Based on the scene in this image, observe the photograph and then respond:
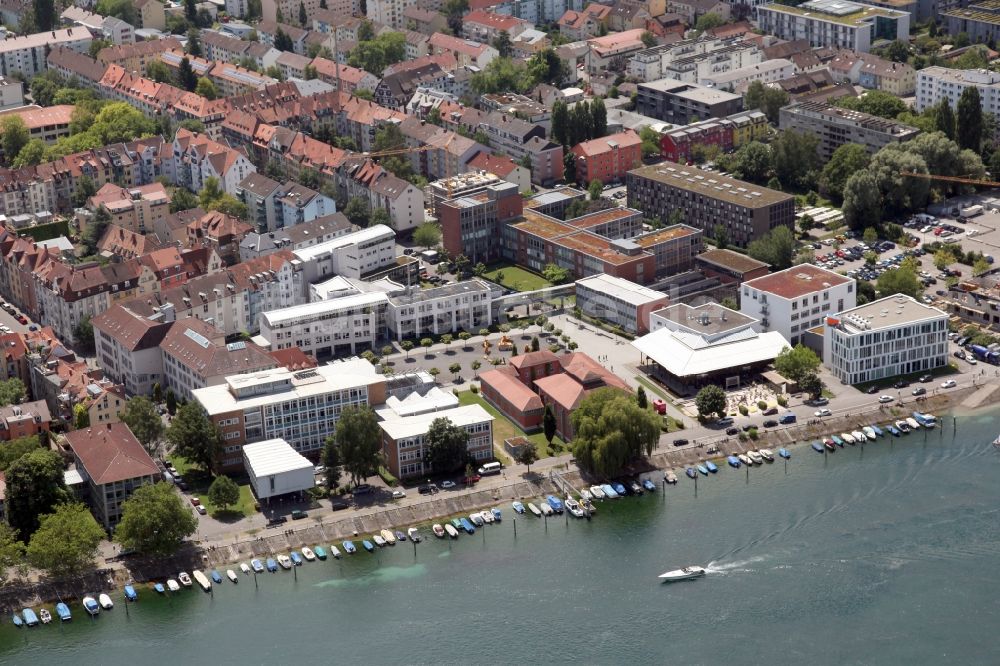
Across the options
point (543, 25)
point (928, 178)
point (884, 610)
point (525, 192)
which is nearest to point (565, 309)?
point (525, 192)

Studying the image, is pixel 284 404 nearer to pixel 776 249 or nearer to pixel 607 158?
pixel 776 249

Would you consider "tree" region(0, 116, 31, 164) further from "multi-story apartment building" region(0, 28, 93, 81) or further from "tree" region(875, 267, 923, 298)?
"tree" region(875, 267, 923, 298)

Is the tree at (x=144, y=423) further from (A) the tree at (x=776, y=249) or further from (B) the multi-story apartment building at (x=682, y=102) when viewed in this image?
(B) the multi-story apartment building at (x=682, y=102)

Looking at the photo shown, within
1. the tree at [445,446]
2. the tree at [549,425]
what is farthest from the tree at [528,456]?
the tree at [445,446]

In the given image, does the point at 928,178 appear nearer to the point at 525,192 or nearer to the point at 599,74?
the point at 525,192

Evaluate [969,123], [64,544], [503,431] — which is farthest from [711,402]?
[969,123]

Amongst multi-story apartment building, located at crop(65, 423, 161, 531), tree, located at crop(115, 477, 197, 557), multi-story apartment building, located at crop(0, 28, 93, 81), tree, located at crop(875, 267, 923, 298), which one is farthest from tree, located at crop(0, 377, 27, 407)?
multi-story apartment building, located at crop(0, 28, 93, 81)
